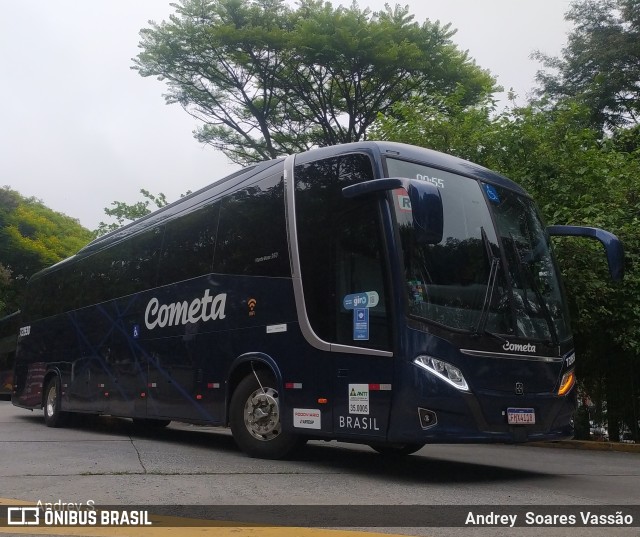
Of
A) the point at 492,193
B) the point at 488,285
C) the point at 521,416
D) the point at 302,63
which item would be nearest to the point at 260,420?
the point at 521,416

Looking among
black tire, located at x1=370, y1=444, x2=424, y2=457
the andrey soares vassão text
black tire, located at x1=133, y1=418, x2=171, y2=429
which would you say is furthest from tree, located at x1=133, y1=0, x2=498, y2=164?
the andrey soares vassão text

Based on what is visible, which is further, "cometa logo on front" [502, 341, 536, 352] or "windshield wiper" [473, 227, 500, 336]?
"cometa logo on front" [502, 341, 536, 352]

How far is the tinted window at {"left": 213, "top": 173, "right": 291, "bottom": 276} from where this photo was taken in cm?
948

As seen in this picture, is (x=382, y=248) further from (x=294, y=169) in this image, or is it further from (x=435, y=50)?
(x=435, y=50)

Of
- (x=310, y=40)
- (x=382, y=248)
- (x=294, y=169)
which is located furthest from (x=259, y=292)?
(x=310, y=40)

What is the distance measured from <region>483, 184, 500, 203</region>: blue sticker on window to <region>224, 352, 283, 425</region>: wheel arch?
9.69ft

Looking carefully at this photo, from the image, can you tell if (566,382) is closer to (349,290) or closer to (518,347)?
(518,347)

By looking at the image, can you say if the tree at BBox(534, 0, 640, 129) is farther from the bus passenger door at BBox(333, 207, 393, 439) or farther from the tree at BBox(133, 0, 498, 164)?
the bus passenger door at BBox(333, 207, 393, 439)

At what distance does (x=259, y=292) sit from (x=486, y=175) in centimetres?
288

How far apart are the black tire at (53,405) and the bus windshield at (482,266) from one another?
32.7 ft

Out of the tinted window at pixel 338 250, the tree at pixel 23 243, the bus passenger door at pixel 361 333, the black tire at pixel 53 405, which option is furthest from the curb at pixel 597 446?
the tree at pixel 23 243

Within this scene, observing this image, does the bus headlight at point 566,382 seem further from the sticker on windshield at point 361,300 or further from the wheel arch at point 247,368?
the wheel arch at point 247,368

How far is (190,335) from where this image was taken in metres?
11.1

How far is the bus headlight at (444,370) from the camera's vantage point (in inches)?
305
